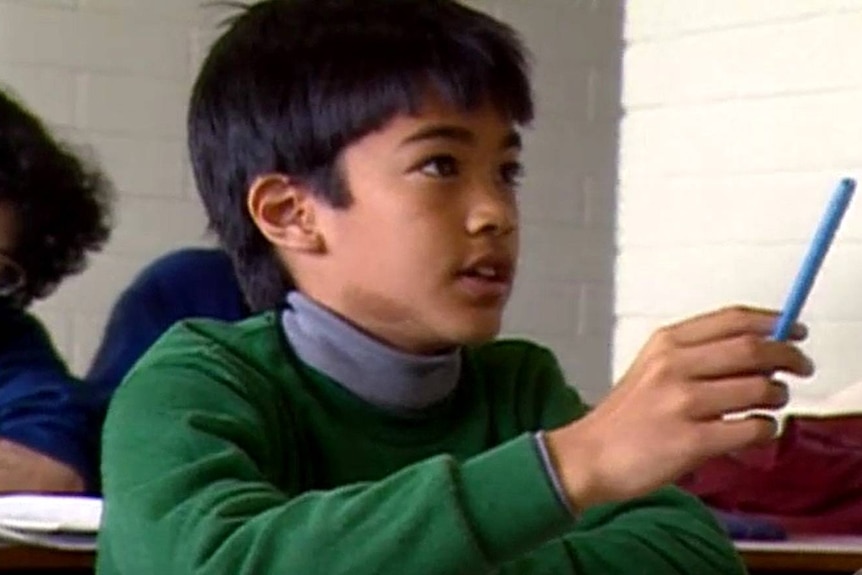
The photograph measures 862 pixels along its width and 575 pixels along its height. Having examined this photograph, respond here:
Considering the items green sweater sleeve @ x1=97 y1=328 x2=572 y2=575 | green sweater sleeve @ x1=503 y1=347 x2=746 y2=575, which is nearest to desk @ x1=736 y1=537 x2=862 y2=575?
green sweater sleeve @ x1=503 y1=347 x2=746 y2=575

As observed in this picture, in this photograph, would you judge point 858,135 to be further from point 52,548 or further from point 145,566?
point 145,566

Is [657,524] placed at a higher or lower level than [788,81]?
lower

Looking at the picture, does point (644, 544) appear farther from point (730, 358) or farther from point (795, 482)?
point (795, 482)

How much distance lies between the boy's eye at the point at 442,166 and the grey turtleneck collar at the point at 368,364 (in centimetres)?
11

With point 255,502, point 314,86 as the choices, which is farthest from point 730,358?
point 314,86

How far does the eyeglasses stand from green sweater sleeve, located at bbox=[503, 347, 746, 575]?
987mm

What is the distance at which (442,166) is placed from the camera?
105cm

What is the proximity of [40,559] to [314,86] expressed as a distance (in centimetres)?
36

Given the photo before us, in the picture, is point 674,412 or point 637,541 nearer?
point 674,412

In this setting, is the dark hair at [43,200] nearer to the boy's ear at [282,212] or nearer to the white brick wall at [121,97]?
the white brick wall at [121,97]

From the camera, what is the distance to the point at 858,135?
79.7 inches

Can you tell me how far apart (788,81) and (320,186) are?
1.12m

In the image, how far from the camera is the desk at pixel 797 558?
50.2 inches

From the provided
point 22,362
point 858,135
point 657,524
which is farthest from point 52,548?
point 858,135
